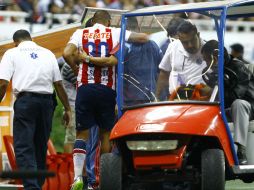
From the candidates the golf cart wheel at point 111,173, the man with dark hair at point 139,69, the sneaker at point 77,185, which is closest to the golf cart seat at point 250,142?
the man with dark hair at point 139,69

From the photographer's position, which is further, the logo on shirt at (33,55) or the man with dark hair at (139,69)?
the logo on shirt at (33,55)

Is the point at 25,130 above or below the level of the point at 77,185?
above

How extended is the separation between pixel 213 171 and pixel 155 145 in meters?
0.60

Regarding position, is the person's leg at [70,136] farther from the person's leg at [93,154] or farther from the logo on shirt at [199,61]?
the logo on shirt at [199,61]

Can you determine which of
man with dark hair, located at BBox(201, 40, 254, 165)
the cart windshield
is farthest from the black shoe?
the cart windshield

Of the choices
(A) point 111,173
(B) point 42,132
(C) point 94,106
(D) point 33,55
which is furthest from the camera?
(C) point 94,106

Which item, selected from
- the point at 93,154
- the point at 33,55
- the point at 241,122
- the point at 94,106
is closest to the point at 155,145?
the point at 241,122

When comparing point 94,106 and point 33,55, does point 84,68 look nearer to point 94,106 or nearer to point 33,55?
point 94,106

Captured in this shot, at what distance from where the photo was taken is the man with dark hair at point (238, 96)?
520 inches

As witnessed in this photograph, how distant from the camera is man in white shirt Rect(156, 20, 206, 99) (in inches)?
522

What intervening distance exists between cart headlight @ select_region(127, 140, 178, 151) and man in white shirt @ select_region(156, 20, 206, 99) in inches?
38.5

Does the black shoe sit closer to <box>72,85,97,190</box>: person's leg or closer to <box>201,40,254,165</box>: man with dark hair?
<box>201,40,254,165</box>: man with dark hair

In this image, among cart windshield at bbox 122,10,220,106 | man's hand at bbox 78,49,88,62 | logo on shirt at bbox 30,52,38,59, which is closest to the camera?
cart windshield at bbox 122,10,220,106

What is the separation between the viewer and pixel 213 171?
12.3m
